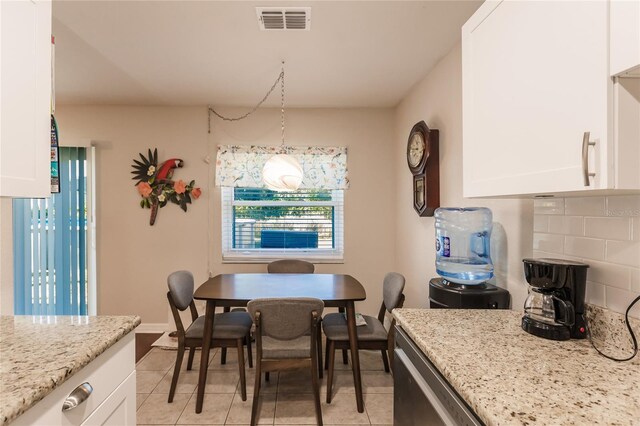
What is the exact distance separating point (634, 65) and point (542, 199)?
0.76 metres

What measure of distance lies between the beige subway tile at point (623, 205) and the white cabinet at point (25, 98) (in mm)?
1901

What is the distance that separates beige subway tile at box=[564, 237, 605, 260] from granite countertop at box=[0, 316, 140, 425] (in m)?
1.66

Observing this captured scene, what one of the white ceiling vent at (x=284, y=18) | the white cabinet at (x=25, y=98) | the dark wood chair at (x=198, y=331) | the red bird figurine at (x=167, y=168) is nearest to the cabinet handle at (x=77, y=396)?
the white cabinet at (x=25, y=98)

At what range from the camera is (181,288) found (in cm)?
244

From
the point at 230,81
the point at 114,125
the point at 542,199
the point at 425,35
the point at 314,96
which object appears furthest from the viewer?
the point at 114,125

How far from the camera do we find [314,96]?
3324mm

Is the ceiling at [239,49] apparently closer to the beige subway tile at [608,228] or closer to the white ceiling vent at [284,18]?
the white ceiling vent at [284,18]

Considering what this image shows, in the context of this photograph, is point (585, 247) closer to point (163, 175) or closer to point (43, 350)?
point (43, 350)

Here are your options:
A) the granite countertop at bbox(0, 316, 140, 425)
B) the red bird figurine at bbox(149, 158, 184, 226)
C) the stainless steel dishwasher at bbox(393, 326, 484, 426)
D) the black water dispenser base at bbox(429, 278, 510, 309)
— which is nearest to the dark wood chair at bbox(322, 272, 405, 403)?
the black water dispenser base at bbox(429, 278, 510, 309)

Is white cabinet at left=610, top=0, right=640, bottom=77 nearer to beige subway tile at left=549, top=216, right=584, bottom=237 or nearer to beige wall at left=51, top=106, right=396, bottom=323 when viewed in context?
beige subway tile at left=549, top=216, right=584, bottom=237

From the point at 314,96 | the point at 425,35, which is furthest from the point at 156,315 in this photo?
the point at 425,35

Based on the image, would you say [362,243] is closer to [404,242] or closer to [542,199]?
[404,242]

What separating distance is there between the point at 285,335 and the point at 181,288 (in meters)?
0.95

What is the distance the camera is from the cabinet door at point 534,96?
32.7 inches
